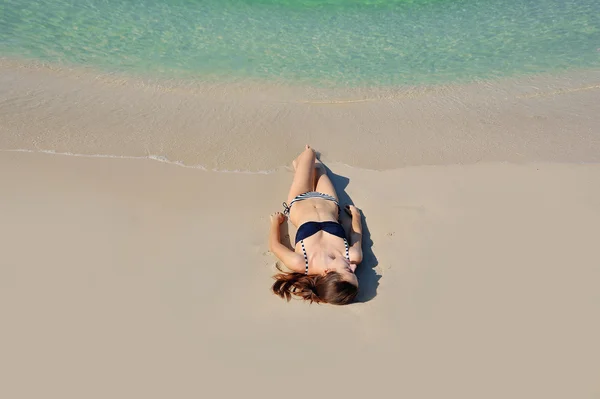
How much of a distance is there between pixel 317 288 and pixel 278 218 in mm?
1013

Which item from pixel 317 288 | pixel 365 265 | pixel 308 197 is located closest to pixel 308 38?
pixel 308 197

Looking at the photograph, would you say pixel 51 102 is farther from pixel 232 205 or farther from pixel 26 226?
pixel 232 205

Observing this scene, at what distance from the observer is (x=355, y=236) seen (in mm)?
4914

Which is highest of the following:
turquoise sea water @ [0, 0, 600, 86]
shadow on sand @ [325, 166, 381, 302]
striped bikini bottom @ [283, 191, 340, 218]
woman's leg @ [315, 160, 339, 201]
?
turquoise sea water @ [0, 0, 600, 86]

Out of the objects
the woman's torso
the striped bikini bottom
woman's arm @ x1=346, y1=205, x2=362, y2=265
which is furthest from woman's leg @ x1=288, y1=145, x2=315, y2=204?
woman's arm @ x1=346, y1=205, x2=362, y2=265

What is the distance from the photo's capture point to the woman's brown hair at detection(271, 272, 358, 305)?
418 centimetres

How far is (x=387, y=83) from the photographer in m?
8.06

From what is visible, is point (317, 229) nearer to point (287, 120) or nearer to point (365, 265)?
point (365, 265)

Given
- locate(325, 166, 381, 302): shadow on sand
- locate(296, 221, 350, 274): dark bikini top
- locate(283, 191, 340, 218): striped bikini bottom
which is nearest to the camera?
locate(325, 166, 381, 302): shadow on sand

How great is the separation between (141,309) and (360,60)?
597 cm

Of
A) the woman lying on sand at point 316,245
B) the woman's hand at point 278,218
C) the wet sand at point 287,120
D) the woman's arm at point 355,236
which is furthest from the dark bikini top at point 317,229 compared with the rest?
the wet sand at point 287,120

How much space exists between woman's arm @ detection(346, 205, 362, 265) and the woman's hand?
0.68 metres

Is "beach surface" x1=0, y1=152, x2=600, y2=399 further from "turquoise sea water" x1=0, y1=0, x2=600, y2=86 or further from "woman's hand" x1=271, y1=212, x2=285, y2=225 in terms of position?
"turquoise sea water" x1=0, y1=0, x2=600, y2=86

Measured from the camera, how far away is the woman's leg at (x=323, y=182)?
17.8 ft
